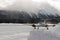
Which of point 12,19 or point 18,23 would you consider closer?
point 12,19

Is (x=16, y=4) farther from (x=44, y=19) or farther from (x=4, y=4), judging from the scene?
(x=44, y=19)

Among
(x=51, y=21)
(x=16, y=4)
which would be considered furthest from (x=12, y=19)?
(x=51, y=21)

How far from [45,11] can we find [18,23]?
2.60 ft

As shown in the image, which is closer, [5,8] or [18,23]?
[5,8]

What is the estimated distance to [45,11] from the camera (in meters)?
3.16

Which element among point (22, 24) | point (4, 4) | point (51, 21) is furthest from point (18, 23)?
point (51, 21)

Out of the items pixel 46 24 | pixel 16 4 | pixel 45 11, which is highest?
pixel 16 4

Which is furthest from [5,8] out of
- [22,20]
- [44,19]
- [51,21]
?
[51,21]

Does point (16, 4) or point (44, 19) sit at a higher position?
point (16, 4)

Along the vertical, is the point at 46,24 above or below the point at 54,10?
below

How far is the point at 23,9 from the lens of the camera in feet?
10.6

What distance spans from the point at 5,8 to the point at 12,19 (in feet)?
1.09

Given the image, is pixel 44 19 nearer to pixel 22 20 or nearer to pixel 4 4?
pixel 22 20

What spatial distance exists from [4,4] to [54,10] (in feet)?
4.29
